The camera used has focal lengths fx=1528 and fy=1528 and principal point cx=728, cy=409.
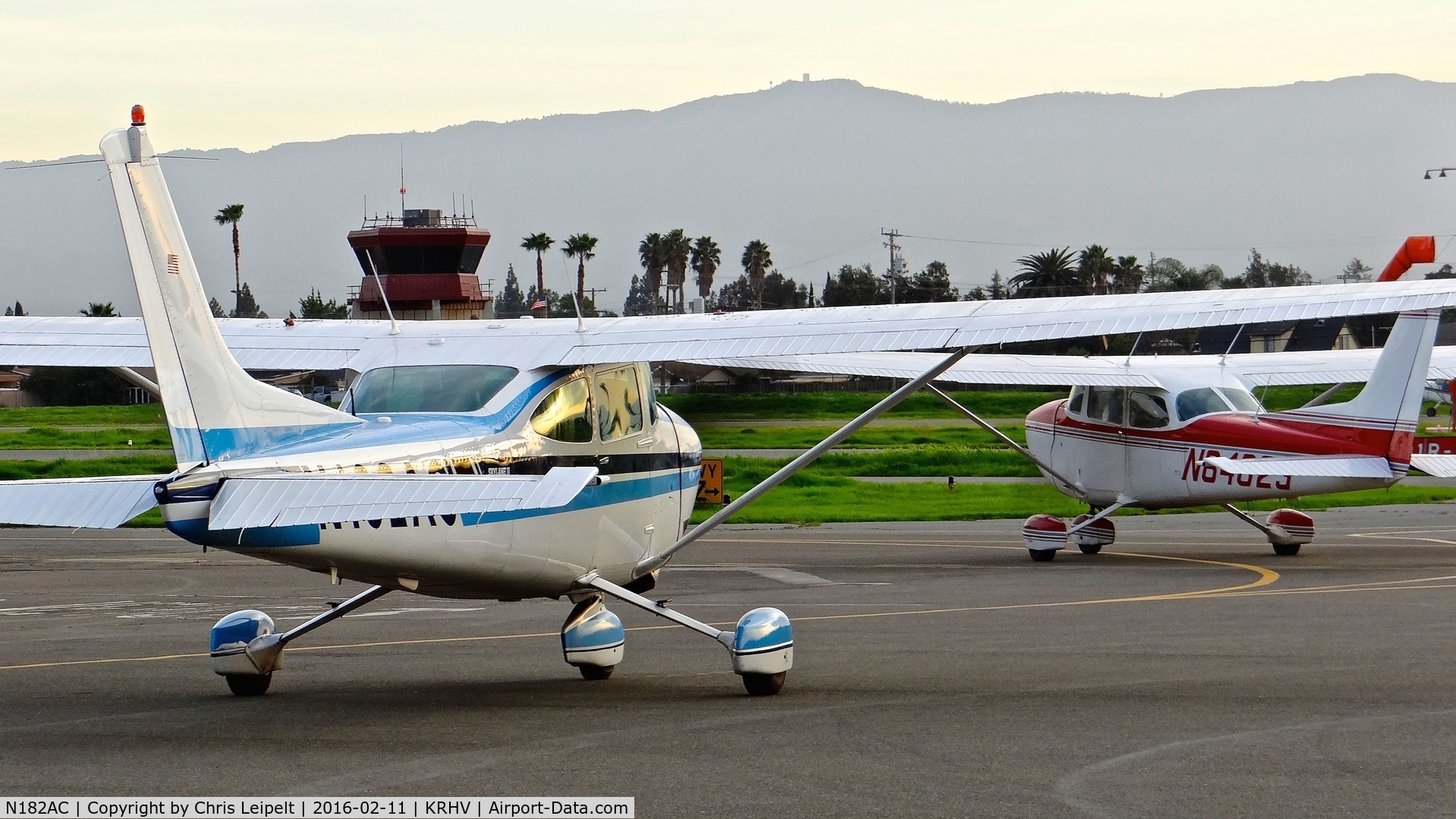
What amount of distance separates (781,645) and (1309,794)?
3.81m

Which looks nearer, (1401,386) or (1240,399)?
(1401,386)

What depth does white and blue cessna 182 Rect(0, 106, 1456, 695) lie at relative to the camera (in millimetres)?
7172

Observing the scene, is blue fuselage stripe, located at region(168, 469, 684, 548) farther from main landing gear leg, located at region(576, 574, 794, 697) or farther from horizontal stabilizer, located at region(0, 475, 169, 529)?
main landing gear leg, located at region(576, 574, 794, 697)

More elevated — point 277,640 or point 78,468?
point 277,640

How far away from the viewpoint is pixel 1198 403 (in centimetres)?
1886

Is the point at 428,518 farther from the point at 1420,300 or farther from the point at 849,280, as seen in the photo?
the point at 849,280

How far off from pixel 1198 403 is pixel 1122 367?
1.31m

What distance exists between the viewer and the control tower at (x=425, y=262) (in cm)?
6494

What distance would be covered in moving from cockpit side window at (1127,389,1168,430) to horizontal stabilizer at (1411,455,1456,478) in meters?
2.89

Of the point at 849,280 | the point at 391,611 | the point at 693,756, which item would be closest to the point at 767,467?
the point at 391,611

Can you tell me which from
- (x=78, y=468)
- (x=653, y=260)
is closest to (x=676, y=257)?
(x=653, y=260)

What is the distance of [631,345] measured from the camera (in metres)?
10.1

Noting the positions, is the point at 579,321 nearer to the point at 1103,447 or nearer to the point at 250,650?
the point at 250,650

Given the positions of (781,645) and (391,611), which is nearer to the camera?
(781,645)
